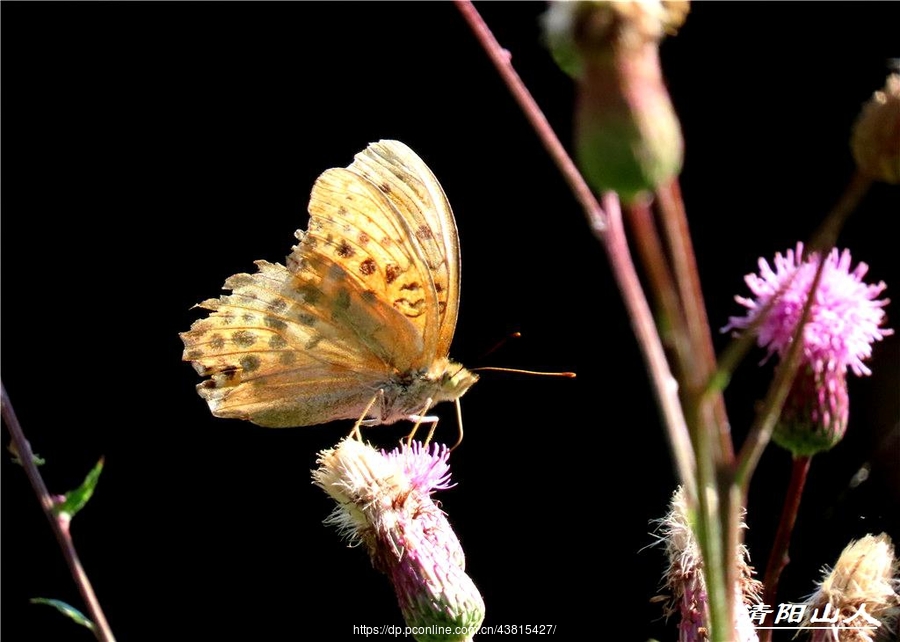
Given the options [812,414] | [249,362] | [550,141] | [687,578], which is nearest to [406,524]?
[687,578]

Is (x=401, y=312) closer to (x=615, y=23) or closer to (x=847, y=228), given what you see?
(x=847, y=228)

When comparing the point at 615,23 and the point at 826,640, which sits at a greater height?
the point at 615,23

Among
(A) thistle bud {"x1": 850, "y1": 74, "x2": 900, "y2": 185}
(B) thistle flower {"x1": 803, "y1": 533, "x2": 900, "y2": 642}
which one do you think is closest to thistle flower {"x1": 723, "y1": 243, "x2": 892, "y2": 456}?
(B) thistle flower {"x1": 803, "y1": 533, "x2": 900, "y2": 642}

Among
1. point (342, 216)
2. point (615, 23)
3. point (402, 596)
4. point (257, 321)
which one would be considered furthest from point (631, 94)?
point (257, 321)

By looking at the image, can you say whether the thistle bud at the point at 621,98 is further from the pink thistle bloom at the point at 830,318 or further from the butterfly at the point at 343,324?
the butterfly at the point at 343,324

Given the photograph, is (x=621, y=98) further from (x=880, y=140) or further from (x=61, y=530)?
(x=61, y=530)

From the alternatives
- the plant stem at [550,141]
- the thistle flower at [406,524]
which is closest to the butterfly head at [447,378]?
the thistle flower at [406,524]

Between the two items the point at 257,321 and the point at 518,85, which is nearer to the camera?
the point at 518,85
